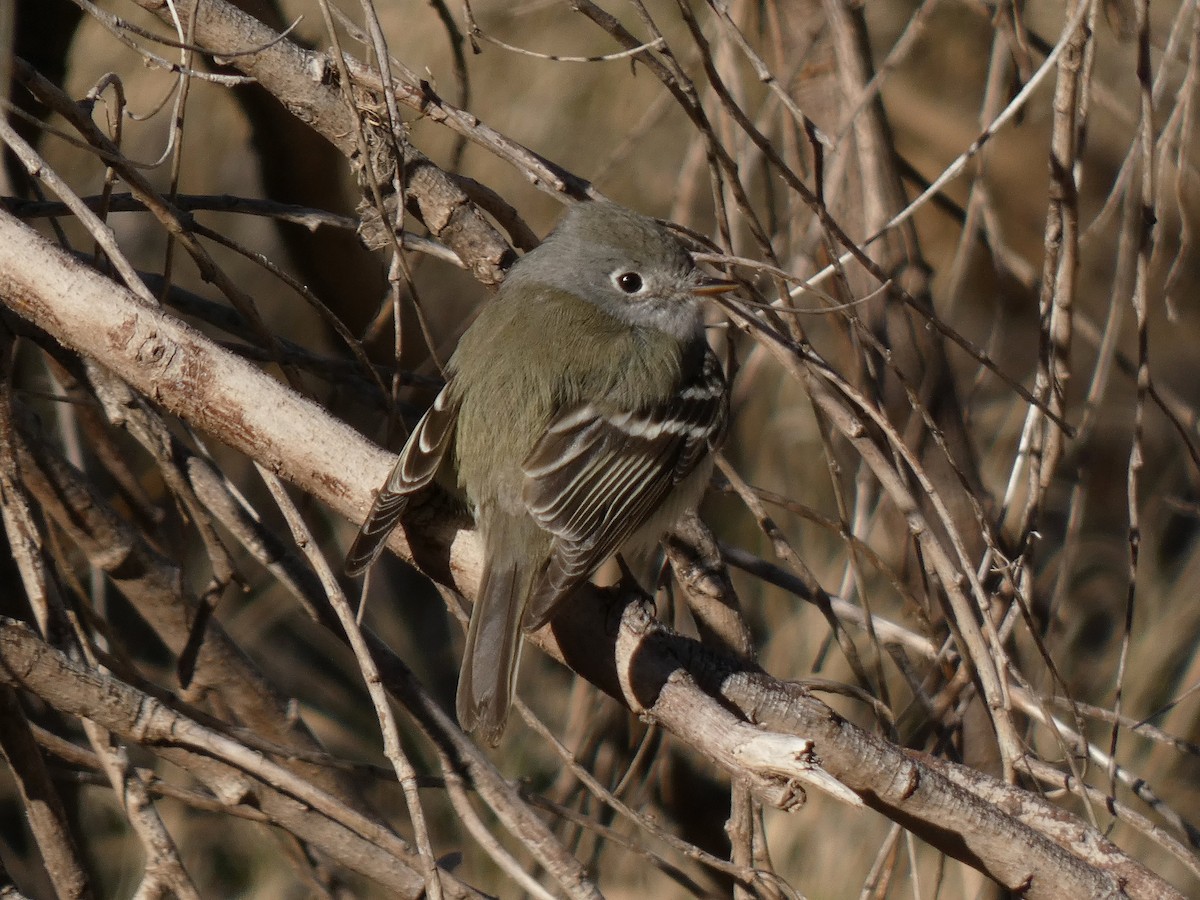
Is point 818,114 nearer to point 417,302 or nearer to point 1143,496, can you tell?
Result: point 417,302

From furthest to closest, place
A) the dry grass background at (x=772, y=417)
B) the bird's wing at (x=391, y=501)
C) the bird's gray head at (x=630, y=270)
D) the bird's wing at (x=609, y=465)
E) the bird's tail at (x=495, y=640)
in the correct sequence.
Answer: the dry grass background at (x=772, y=417), the bird's gray head at (x=630, y=270), the bird's wing at (x=609, y=465), the bird's tail at (x=495, y=640), the bird's wing at (x=391, y=501)

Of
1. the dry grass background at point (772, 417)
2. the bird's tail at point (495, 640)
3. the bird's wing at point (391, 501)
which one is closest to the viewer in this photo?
the bird's wing at point (391, 501)

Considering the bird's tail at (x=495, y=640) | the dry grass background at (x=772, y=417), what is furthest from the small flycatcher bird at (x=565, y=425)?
the dry grass background at (x=772, y=417)

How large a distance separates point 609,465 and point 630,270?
704 millimetres

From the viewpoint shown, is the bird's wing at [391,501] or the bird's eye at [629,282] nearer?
the bird's wing at [391,501]

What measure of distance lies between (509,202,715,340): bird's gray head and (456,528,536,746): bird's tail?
100 cm

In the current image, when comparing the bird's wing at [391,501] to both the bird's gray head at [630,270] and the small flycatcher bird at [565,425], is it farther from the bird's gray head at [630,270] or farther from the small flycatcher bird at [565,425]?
the bird's gray head at [630,270]

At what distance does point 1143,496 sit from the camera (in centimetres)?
667

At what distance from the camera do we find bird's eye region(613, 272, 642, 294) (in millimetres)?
3453

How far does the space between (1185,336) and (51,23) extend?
6.40 metres

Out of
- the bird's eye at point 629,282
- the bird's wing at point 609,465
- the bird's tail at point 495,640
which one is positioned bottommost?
the bird's tail at point 495,640

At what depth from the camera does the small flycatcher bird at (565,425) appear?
2.56 meters

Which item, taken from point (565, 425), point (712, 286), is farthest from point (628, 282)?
point (565, 425)

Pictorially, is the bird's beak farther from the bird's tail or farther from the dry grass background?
the bird's tail
